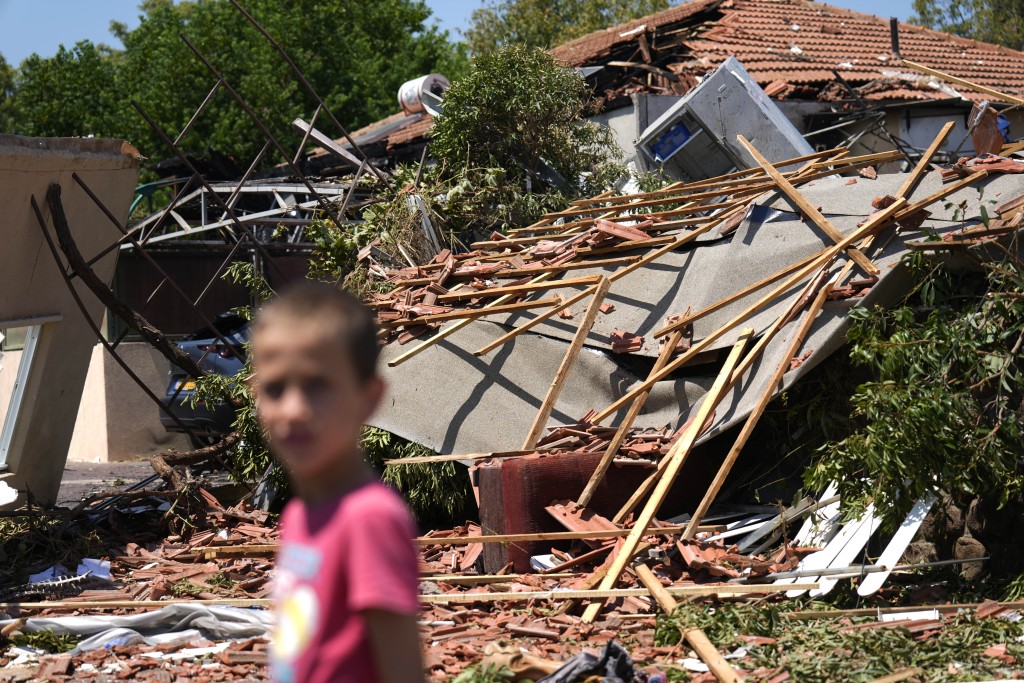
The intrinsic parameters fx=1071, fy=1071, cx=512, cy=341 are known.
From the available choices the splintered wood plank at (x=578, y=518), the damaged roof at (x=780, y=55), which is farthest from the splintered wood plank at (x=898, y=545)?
the damaged roof at (x=780, y=55)

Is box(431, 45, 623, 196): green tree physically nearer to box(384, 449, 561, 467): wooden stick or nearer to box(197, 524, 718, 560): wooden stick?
box(384, 449, 561, 467): wooden stick

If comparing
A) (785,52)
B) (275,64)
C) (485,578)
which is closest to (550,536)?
(485,578)

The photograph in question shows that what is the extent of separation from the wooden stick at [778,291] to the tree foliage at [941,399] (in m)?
0.77

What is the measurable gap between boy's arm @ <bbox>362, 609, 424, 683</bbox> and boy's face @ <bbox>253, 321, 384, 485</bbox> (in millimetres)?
310

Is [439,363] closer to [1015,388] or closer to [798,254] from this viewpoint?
[798,254]

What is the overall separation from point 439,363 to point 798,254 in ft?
10.00

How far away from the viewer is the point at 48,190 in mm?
8953

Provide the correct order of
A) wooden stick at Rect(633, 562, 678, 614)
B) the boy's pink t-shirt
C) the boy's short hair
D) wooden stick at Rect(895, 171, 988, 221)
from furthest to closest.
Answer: wooden stick at Rect(895, 171, 988, 221)
wooden stick at Rect(633, 562, 678, 614)
the boy's short hair
the boy's pink t-shirt

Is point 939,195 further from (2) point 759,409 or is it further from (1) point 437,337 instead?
(1) point 437,337

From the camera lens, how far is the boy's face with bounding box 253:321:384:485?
2.05 metres

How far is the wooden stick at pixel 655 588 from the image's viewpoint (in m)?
5.87

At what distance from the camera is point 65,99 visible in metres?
30.5

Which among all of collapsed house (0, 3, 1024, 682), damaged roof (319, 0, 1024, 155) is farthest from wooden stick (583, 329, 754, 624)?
damaged roof (319, 0, 1024, 155)

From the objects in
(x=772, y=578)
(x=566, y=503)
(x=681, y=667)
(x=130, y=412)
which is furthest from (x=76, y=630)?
(x=130, y=412)
